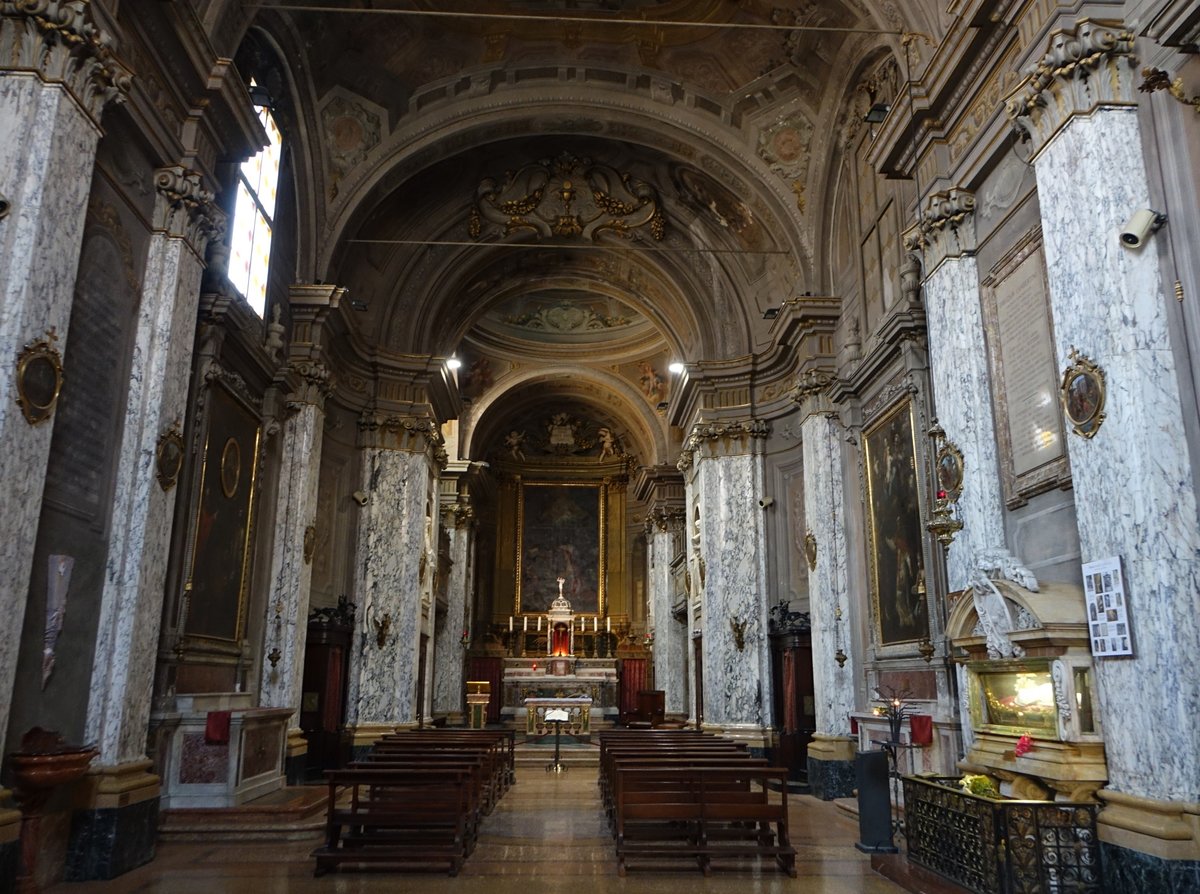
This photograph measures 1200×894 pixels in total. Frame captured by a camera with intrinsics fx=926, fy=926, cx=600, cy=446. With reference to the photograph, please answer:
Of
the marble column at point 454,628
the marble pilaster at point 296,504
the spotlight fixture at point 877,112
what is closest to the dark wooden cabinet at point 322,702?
the marble pilaster at point 296,504

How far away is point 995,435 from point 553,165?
11.6 m

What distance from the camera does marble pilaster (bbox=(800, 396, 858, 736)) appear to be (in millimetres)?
13406

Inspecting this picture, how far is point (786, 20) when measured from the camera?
13.6 m

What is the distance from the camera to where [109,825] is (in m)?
7.27

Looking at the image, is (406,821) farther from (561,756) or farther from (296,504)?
(561,756)

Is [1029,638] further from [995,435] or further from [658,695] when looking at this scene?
[658,695]

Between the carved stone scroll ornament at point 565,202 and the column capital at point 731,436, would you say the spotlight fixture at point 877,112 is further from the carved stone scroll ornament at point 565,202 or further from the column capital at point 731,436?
the carved stone scroll ornament at point 565,202

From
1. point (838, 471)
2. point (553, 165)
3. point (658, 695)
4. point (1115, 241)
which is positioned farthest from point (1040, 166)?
point (658, 695)

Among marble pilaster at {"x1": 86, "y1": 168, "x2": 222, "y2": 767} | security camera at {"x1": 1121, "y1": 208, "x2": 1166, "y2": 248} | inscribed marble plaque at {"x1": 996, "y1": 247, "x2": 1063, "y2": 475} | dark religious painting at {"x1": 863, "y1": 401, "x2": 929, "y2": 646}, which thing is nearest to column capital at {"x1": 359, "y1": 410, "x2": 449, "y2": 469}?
marble pilaster at {"x1": 86, "y1": 168, "x2": 222, "y2": 767}

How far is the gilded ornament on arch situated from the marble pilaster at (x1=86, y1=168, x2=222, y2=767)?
9.18 m

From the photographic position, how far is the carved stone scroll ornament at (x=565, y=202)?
1789cm

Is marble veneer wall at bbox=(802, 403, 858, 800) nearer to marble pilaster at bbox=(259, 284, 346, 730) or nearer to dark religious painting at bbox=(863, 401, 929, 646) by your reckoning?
dark religious painting at bbox=(863, 401, 929, 646)

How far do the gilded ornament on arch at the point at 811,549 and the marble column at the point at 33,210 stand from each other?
415 inches

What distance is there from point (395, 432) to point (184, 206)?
8.57 meters
